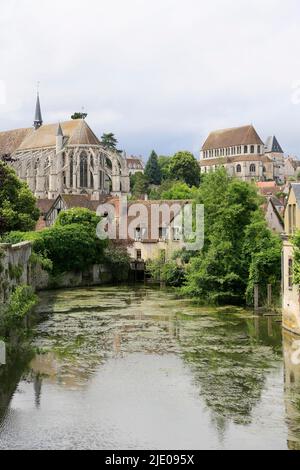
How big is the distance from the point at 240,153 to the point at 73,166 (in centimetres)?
5618

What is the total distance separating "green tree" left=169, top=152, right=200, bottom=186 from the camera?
403 feet

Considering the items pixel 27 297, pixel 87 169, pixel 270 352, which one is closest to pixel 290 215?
pixel 270 352

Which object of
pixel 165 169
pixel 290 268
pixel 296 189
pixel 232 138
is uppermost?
pixel 232 138

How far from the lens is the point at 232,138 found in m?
157

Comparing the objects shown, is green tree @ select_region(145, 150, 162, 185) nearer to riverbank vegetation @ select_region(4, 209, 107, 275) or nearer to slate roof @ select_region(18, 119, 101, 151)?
slate roof @ select_region(18, 119, 101, 151)

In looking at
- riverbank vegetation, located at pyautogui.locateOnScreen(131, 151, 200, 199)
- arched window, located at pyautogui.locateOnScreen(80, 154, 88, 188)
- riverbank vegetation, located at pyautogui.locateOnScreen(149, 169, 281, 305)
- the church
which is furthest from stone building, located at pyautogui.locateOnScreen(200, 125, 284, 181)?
riverbank vegetation, located at pyautogui.locateOnScreen(149, 169, 281, 305)

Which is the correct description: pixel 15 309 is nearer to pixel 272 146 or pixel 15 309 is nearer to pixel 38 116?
pixel 38 116

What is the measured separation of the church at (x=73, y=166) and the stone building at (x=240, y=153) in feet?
141

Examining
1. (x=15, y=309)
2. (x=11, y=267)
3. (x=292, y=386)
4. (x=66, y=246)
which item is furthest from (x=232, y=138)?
(x=292, y=386)

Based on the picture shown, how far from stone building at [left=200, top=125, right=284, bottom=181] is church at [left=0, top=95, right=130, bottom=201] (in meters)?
42.9

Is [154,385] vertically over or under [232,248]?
under

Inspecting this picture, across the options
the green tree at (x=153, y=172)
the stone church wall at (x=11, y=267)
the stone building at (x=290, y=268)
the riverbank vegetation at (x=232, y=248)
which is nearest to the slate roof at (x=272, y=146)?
the green tree at (x=153, y=172)
